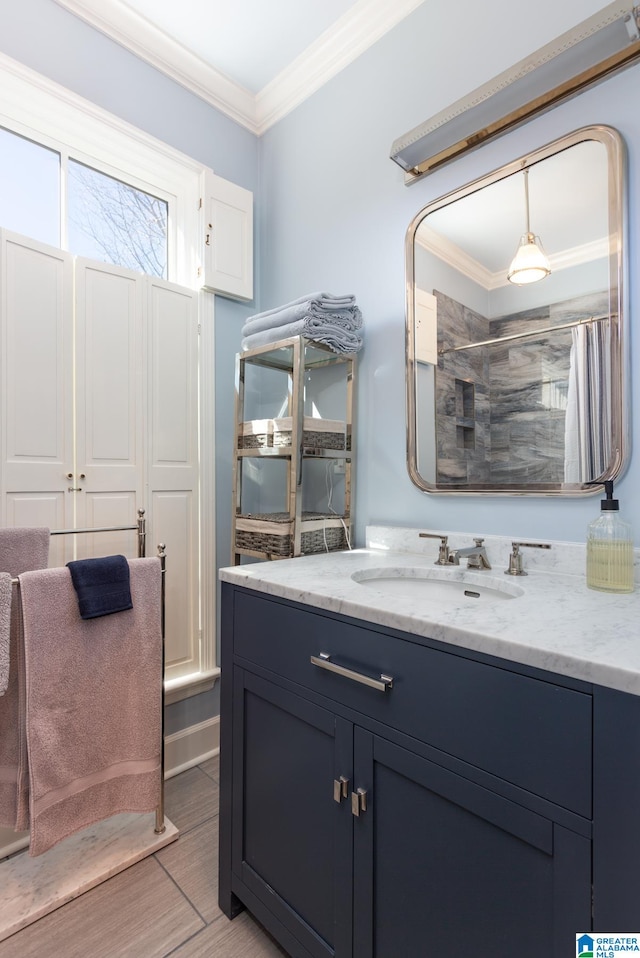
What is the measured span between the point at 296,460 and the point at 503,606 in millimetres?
858

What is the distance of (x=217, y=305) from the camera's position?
2.06 metres

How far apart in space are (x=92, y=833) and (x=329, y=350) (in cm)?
176

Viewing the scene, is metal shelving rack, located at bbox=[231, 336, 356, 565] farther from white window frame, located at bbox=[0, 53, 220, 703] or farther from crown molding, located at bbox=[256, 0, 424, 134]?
crown molding, located at bbox=[256, 0, 424, 134]

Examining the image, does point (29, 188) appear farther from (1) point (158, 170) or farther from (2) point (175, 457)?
(2) point (175, 457)

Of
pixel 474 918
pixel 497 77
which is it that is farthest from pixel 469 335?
pixel 474 918

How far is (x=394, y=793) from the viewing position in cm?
88

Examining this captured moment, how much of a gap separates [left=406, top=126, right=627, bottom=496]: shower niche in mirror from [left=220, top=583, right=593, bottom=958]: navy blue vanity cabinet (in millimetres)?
677

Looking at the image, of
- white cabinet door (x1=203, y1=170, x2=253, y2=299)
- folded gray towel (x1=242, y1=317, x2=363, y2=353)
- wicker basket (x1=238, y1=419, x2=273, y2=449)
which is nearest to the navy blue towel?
wicker basket (x1=238, y1=419, x2=273, y2=449)

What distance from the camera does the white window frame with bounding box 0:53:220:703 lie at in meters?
1.59

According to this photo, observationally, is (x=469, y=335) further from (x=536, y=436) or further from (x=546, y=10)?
(x=546, y=10)

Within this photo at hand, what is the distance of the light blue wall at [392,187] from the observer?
1234 mm

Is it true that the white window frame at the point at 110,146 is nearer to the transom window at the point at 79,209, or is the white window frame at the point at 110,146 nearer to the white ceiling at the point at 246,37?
the transom window at the point at 79,209

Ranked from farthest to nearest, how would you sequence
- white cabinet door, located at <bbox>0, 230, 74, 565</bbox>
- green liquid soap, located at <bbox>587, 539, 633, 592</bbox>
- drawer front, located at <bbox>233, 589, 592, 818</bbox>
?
1. white cabinet door, located at <bbox>0, 230, 74, 565</bbox>
2. green liquid soap, located at <bbox>587, 539, 633, 592</bbox>
3. drawer front, located at <bbox>233, 589, 592, 818</bbox>

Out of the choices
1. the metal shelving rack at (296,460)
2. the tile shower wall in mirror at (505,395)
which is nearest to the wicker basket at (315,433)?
the metal shelving rack at (296,460)
